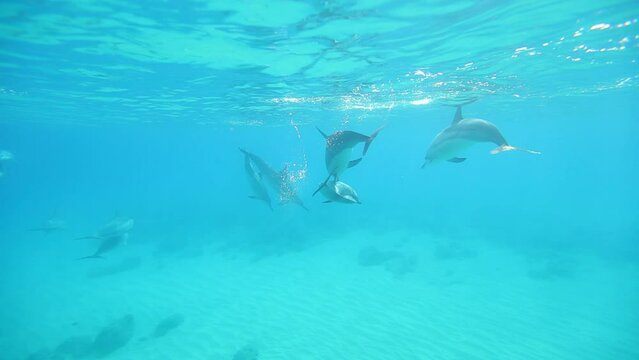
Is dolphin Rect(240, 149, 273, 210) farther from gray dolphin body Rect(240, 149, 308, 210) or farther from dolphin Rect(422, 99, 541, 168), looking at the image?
dolphin Rect(422, 99, 541, 168)

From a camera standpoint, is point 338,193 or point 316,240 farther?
point 316,240

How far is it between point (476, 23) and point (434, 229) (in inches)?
860

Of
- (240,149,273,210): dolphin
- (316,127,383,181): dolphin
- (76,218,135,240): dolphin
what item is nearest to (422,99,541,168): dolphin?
(316,127,383,181): dolphin

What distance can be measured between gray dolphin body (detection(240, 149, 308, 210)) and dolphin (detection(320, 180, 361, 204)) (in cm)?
259

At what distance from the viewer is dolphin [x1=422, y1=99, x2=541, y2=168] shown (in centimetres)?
741

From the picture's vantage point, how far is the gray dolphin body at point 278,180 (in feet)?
29.2

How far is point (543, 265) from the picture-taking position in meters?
20.1

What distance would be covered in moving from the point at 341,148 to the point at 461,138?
3.28 metres

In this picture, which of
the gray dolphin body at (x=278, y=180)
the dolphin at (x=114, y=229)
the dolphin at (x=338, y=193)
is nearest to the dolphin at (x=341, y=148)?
the dolphin at (x=338, y=193)

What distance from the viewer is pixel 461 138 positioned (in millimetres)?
7496

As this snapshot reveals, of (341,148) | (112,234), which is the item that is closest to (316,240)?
(112,234)

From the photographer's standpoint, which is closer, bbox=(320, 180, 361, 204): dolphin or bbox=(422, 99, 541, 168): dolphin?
bbox=(320, 180, 361, 204): dolphin

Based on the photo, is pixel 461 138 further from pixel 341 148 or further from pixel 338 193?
pixel 338 193

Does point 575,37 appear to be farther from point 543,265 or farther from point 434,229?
point 434,229
